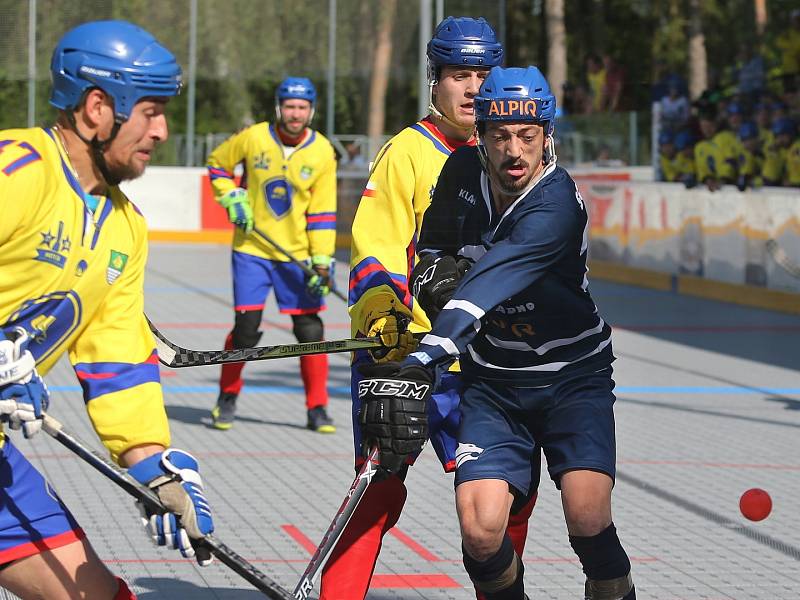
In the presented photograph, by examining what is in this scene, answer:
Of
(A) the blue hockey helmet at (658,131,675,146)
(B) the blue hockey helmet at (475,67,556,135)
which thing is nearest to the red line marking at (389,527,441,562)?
(B) the blue hockey helmet at (475,67,556,135)

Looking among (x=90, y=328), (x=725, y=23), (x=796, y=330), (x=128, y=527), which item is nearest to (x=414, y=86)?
(x=796, y=330)

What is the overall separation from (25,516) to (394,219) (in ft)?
5.90

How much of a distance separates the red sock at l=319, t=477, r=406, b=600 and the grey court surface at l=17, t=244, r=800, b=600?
0.78m

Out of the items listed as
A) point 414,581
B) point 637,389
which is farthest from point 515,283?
point 637,389

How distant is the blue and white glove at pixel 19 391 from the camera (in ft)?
11.0

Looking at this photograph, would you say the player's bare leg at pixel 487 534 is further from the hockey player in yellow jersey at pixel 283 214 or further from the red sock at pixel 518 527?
the hockey player in yellow jersey at pixel 283 214

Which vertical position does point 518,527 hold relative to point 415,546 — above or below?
above

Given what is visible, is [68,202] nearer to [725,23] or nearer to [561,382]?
[561,382]

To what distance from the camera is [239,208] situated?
9.23 meters

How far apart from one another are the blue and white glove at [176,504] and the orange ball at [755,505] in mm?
3741

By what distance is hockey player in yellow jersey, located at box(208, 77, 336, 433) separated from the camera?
9.24 meters

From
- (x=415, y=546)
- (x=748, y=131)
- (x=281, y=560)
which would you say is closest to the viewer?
(x=281, y=560)

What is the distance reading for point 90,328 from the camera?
3758 mm

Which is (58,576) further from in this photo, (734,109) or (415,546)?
(734,109)
